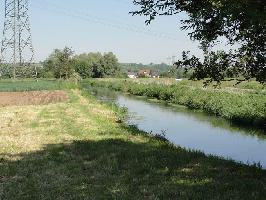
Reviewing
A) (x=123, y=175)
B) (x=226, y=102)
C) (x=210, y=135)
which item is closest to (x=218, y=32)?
(x=123, y=175)

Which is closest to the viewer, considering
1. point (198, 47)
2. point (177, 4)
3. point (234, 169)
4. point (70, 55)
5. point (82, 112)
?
point (177, 4)

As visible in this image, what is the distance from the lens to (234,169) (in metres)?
16.0

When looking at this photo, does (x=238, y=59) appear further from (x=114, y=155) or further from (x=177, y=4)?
(x=114, y=155)

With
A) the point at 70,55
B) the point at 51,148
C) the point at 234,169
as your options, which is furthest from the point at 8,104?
the point at 70,55

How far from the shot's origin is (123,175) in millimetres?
14578

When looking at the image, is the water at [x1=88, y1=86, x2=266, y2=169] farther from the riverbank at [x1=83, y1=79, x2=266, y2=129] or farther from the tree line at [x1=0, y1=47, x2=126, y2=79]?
the tree line at [x1=0, y1=47, x2=126, y2=79]

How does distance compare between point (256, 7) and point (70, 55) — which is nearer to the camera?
point (256, 7)

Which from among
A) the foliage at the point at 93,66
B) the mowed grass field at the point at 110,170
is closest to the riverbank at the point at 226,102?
the mowed grass field at the point at 110,170

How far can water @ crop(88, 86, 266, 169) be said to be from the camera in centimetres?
2567

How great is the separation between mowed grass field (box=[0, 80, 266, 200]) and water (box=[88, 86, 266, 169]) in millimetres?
5003

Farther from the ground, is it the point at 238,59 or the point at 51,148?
the point at 238,59

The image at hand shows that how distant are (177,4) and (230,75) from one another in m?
2.99

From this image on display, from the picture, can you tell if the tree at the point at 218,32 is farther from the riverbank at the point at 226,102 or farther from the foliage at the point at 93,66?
the foliage at the point at 93,66

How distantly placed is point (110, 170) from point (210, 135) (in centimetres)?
1842
